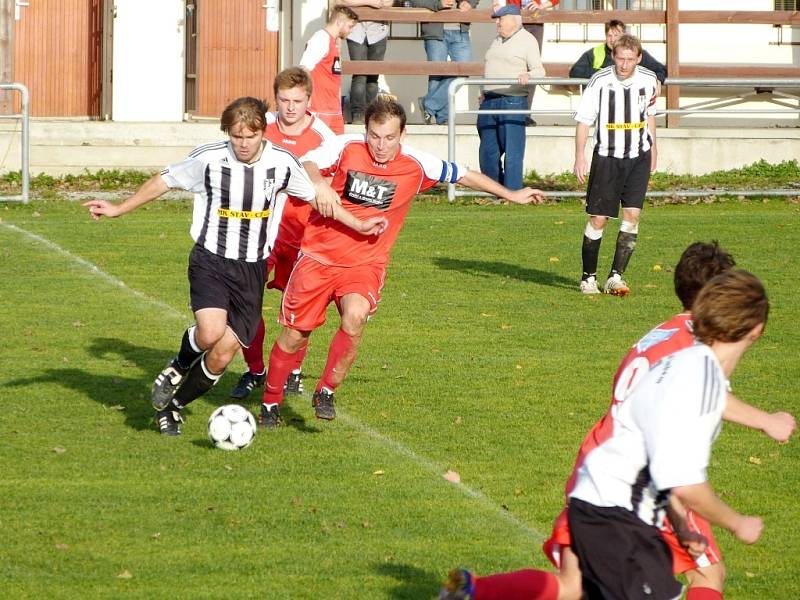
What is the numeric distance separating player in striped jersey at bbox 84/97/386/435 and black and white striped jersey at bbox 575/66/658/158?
5.34 meters

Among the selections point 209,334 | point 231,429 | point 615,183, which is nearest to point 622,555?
point 231,429

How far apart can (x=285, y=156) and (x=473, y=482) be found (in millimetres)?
2078

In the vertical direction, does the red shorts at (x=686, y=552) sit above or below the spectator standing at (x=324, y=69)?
below

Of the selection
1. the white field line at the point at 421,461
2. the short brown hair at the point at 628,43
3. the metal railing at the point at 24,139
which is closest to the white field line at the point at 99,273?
the white field line at the point at 421,461

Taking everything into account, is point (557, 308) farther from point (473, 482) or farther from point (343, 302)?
point (473, 482)

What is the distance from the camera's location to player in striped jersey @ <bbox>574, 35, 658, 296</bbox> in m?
12.8

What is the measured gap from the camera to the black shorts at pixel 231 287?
7715 mm

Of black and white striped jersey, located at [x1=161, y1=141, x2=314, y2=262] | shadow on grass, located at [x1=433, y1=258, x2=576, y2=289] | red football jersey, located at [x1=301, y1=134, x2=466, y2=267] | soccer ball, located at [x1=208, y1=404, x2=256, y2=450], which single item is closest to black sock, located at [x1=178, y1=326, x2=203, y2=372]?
soccer ball, located at [x1=208, y1=404, x2=256, y2=450]

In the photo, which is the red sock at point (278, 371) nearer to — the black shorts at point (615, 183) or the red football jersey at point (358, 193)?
the red football jersey at point (358, 193)

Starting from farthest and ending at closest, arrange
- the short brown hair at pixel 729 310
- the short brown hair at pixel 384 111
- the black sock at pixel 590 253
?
the black sock at pixel 590 253 < the short brown hair at pixel 384 111 < the short brown hair at pixel 729 310

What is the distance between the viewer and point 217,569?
5.89 metres

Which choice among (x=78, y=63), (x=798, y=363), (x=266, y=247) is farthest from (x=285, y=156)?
(x=78, y=63)

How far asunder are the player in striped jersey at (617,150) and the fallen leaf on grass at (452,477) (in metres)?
5.75

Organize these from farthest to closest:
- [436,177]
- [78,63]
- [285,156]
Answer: [78,63]
[436,177]
[285,156]
